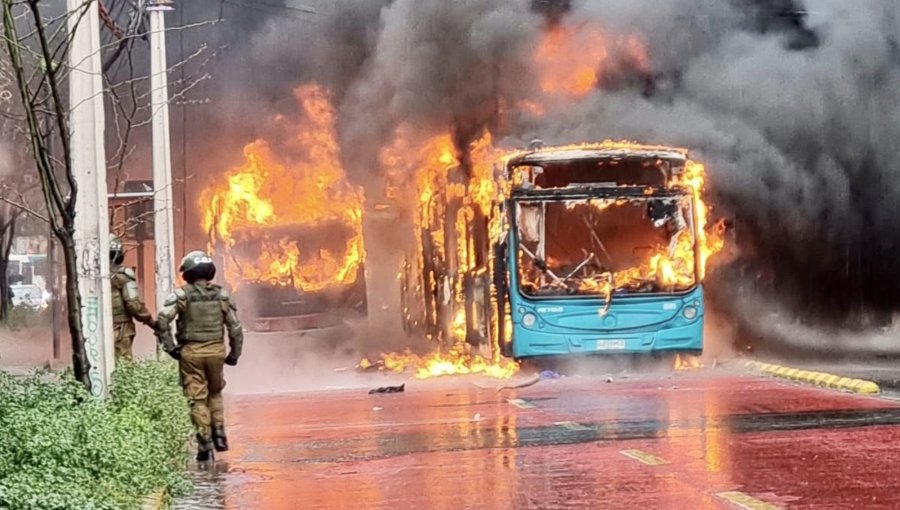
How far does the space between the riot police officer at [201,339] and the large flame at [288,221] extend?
12660 millimetres

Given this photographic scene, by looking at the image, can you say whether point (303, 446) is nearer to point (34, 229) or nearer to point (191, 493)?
point (191, 493)

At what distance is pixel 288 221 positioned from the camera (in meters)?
24.3

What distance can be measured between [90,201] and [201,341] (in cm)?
163

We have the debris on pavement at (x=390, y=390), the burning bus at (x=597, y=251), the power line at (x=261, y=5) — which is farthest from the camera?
the power line at (x=261, y=5)

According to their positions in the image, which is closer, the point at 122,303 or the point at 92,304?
the point at 92,304

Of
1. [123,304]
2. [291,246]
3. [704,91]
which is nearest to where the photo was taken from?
[123,304]

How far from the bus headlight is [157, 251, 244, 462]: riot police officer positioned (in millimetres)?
6962

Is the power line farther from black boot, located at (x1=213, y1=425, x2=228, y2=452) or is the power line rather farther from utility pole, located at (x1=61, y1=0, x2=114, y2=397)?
utility pole, located at (x1=61, y1=0, x2=114, y2=397)

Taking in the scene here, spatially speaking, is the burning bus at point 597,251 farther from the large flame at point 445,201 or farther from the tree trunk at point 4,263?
the tree trunk at point 4,263

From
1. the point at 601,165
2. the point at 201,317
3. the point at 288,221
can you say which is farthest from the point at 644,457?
the point at 288,221

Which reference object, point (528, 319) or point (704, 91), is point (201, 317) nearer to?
point (528, 319)

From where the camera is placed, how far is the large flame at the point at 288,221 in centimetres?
2373

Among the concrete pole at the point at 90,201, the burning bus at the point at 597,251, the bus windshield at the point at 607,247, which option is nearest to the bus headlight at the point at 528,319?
the burning bus at the point at 597,251

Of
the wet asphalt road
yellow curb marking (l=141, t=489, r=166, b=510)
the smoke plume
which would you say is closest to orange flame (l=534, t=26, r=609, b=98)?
the smoke plume
